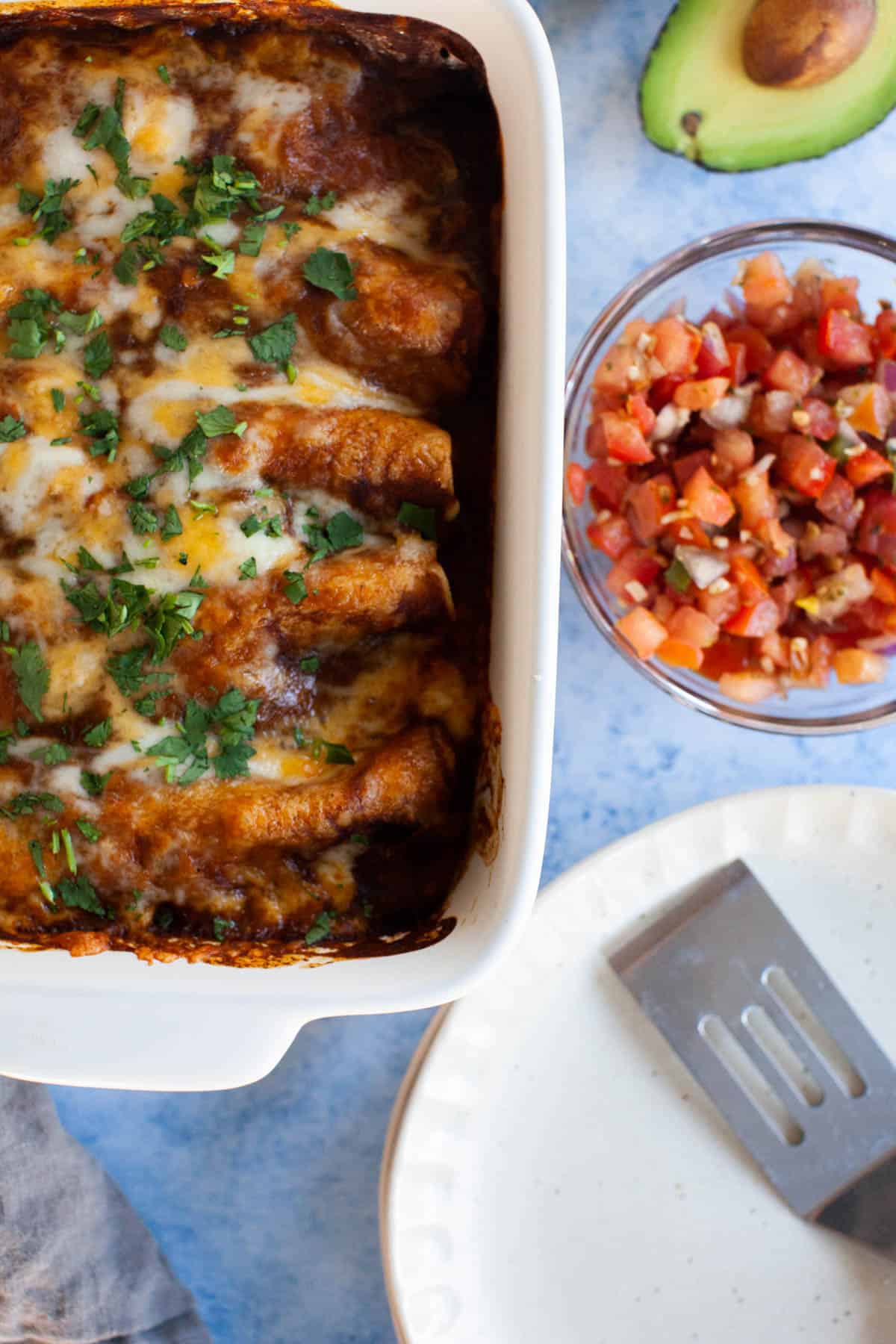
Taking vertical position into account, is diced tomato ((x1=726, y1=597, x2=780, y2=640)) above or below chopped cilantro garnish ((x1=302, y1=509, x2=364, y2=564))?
below

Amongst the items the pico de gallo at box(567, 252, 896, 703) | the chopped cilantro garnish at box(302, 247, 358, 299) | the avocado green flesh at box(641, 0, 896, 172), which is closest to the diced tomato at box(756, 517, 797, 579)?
the pico de gallo at box(567, 252, 896, 703)

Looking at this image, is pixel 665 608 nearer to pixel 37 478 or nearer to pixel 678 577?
pixel 678 577

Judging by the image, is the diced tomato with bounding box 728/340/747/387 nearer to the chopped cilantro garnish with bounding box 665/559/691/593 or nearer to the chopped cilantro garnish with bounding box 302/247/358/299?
the chopped cilantro garnish with bounding box 665/559/691/593

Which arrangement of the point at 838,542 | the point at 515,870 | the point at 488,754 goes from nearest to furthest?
the point at 515,870, the point at 488,754, the point at 838,542

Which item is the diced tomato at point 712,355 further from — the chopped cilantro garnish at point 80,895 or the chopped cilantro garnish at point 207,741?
the chopped cilantro garnish at point 80,895

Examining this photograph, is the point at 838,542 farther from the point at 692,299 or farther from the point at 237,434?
the point at 237,434

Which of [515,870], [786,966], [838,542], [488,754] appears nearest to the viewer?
[515,870]

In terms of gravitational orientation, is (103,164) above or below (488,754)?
above

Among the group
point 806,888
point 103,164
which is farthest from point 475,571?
point 806,888
